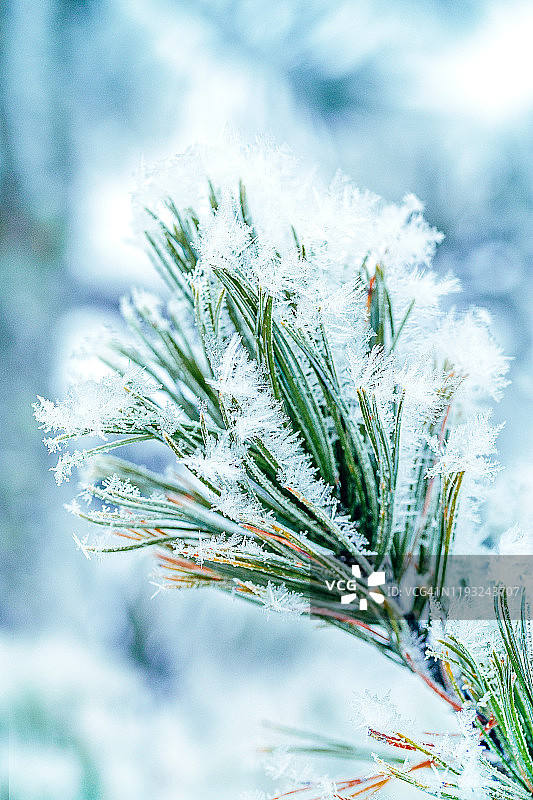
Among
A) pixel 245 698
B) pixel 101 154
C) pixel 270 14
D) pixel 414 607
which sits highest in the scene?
pixel 270 14

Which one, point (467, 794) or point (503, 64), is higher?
point (503, 64)

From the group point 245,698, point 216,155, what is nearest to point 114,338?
point 216,155

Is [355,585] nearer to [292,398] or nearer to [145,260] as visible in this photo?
[292,398]

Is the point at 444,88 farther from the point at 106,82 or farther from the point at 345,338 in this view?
the point at 345,338

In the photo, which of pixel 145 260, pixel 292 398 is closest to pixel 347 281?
pixel 292 398

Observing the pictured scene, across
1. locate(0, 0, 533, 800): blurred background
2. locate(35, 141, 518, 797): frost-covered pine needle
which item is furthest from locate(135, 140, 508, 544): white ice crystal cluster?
locate(0, 0, 533, 800): blurred background

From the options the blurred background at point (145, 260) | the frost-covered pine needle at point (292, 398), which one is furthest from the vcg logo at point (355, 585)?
the blurred background at point (145, 260)

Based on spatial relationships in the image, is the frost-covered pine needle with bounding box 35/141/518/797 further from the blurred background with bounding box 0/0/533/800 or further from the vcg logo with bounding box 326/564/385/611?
the blurred background with bounding box 0/0/533/800

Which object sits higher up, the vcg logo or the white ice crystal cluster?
the white ice crystal cluster

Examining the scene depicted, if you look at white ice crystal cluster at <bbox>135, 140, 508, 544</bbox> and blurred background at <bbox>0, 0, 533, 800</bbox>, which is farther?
blurred background at <bbox>0, 0, 533, 800</bbox>
